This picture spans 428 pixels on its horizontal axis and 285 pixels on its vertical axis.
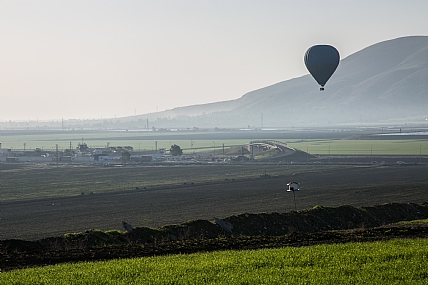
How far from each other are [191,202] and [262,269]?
28.8m

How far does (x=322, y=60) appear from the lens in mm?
53125

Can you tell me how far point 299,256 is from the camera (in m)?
15.3

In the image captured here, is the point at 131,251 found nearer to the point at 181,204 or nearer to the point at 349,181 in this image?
the point at 181,204

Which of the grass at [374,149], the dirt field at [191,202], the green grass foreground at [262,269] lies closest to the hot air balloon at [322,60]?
the dirt field at [191,202]

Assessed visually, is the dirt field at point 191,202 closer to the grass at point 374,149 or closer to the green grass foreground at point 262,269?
the green grass foreground at point 262,269

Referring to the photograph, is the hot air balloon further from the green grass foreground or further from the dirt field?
the green grass foreground

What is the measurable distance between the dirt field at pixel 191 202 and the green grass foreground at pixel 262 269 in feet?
49.4

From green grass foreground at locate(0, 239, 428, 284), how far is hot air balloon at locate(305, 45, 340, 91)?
38.0 metres

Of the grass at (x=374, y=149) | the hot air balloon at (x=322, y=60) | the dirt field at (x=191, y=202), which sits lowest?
the dirt field at (x=191, y=202)

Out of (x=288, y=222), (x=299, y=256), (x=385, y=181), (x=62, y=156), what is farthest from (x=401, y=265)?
(x=62, y=156)

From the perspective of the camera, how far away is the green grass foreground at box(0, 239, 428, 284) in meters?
13.1

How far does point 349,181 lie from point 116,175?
2630cm

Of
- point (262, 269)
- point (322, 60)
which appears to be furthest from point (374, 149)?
point (262, 269)

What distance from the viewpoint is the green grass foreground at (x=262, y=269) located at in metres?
13.1
